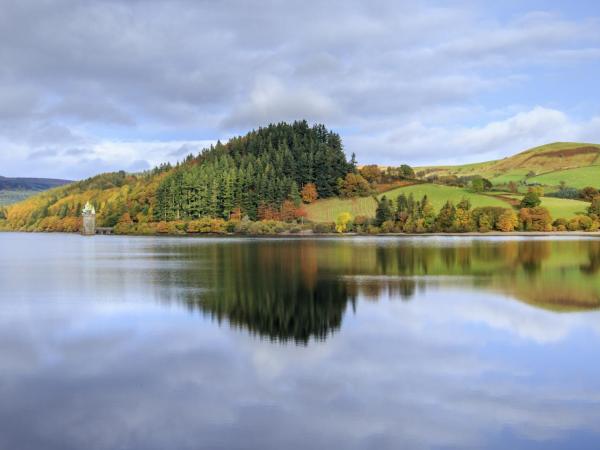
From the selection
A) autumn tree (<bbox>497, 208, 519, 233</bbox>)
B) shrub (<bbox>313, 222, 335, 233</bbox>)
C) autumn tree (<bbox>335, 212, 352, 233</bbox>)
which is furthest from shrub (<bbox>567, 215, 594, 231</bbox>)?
shrub (<bbox>313, 222, 335, 233</bbox>)

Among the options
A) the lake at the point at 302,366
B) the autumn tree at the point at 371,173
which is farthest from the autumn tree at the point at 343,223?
the lake at the point at 302,366

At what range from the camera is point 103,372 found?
17.1m

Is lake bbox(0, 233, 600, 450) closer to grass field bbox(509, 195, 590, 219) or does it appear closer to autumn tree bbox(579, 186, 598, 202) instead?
grass field bbox(509, 195, 590, 219)

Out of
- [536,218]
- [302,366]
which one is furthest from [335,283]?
[536,218]

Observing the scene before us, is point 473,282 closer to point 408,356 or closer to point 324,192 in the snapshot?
point 408,356

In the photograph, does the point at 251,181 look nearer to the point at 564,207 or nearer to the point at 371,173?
the point at 371,173

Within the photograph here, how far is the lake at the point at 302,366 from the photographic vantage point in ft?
41.1

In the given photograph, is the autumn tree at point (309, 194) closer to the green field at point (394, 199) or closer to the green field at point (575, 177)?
the green field at point (394, 199)

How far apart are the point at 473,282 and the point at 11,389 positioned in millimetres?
27267

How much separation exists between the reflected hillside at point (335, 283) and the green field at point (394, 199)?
2897 inches

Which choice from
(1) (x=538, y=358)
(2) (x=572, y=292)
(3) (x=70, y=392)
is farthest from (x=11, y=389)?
(2) (x=572, y=292)

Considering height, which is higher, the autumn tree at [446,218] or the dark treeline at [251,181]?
the dark treeline at [251,181]

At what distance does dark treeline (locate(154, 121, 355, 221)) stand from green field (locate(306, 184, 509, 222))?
563 cm

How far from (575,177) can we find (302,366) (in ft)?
603
